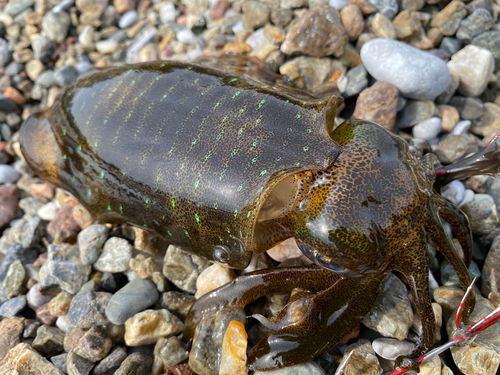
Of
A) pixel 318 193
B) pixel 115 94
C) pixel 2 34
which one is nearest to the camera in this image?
pixel 318 193

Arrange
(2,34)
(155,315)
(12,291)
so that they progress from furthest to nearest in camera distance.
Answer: (2,34) < (12,291) < (155,315)

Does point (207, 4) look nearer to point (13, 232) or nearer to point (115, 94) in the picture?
point (115, 94)

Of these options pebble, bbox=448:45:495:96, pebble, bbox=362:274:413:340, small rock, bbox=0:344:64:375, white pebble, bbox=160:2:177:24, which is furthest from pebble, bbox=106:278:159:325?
white pebble, bbox=160:2:177:24

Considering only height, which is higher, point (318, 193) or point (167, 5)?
point (167, 5)

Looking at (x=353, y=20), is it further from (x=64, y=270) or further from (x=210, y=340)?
(x=64, y=270)

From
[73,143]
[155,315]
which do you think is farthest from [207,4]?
[155,315]

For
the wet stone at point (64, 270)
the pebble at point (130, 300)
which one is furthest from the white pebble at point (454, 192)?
the wet stone at point (64, 270)
